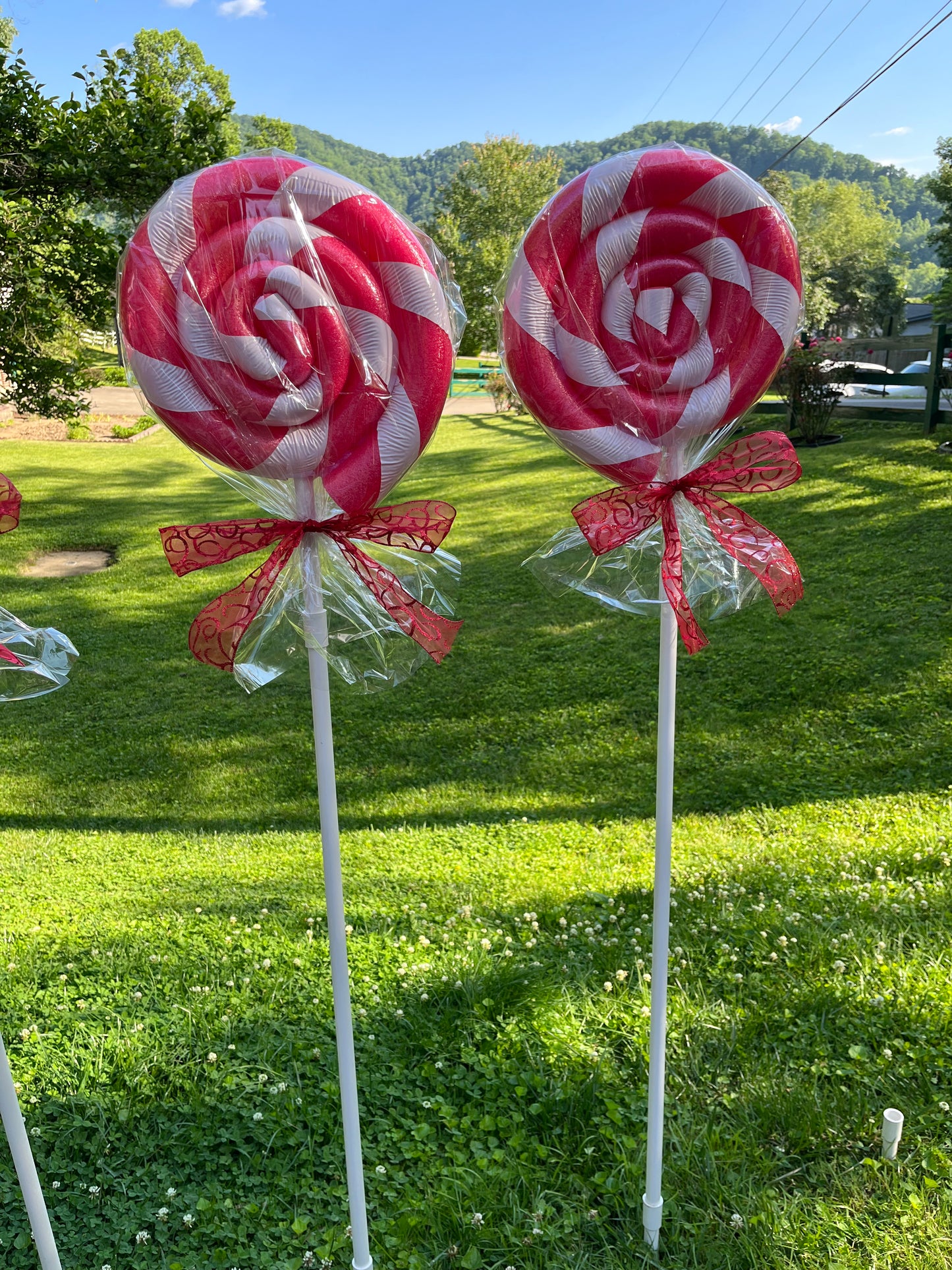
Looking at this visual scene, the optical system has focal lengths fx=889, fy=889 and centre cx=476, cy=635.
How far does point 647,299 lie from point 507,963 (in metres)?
2.10

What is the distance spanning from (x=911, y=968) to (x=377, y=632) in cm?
203

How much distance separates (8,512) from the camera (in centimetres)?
157

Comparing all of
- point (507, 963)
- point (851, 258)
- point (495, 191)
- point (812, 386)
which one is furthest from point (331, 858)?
point (851, 258)

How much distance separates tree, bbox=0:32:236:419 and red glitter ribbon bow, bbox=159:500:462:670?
4.72 m

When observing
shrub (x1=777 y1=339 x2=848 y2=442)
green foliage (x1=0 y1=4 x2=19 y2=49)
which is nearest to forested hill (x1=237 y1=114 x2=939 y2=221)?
shrub (x1=777 y1=339 x2=848 y2=442)

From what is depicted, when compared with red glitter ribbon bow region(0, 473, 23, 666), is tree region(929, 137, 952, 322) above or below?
above

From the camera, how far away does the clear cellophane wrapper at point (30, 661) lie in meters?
1.64

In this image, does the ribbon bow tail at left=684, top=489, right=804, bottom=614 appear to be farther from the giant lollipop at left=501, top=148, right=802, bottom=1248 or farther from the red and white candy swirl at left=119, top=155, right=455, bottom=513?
the red and white candy swirl at left=119, top=155, right=455, bottom=513

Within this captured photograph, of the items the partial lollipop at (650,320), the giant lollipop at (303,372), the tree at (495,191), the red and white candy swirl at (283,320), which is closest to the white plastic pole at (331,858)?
the giant lollipop at (303,372)

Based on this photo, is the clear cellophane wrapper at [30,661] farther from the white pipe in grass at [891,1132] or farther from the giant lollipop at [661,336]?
the white pipe in grass at [891,1132]

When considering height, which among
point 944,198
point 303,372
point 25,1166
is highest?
point 944,198

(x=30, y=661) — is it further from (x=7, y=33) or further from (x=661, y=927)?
(x=7, y=33)

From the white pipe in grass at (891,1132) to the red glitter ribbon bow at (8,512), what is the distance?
219cm

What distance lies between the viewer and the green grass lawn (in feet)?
6.92
